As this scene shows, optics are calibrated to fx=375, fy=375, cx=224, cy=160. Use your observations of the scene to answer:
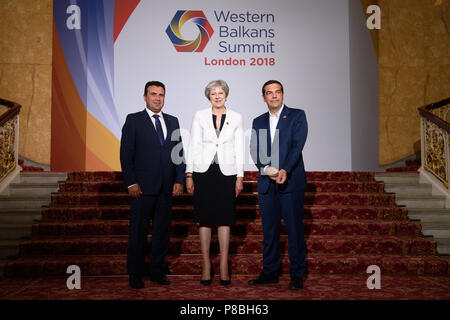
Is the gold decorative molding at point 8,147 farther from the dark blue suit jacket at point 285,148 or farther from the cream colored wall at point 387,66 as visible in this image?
the dark blue suit jacket at point 285,148

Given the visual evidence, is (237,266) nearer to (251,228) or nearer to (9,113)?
(251,228)

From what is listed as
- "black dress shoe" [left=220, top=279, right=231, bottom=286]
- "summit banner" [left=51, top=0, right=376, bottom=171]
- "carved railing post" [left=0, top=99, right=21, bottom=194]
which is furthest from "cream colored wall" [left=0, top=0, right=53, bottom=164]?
"black dress shoe" [left=220, top=279, right=231, bottom=286]

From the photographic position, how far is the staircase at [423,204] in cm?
382

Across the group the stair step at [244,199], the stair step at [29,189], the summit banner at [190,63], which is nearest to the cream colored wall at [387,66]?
the summit banner at [190,63]

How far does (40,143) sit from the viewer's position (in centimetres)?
689

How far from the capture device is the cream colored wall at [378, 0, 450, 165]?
707 cm

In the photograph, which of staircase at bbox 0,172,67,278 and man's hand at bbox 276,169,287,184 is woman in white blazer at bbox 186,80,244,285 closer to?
man's hand at bbox 276,169,287,184

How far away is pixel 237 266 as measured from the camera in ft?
10.9

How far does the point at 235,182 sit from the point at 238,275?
3.13 feet

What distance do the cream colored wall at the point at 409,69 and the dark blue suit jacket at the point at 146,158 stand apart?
5.35 m

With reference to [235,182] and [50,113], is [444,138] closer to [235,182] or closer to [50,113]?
[235,182]

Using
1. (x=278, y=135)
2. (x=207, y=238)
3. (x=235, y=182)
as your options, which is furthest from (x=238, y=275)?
(x=278, y=135)

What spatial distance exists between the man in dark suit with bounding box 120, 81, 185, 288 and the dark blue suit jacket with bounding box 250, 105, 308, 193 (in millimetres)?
627

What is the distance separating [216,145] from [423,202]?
286cm
